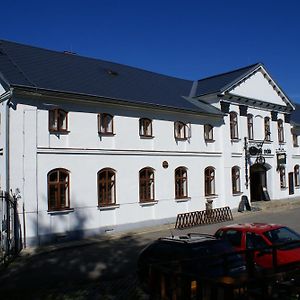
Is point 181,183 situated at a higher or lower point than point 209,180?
lower

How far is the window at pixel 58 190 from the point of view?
1800 centimetres

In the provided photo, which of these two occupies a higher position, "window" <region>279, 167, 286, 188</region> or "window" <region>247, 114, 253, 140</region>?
"window" <region>247, 114, 253, 140</region>

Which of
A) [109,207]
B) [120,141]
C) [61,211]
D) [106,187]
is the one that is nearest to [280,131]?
[120,141]

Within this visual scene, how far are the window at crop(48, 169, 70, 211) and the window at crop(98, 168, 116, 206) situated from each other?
1.82 m

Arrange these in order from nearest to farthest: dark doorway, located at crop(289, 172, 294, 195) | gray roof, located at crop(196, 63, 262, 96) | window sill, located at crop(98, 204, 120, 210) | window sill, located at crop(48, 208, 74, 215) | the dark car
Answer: the dark car, window sill, located at crop(48, 208, 74, 215), window sill, located at crop(98, 204, 120, 210), gray roof, located at crop(196, 63, 262, 96), dark doorway, located at crop(289, 172, 294, 195)

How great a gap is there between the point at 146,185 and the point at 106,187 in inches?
103

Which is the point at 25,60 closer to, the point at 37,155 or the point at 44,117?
the point at 44,117

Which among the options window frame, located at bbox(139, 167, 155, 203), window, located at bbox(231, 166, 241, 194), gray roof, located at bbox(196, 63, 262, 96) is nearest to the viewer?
window frame, located at bbox(139, 167, 155, 203)

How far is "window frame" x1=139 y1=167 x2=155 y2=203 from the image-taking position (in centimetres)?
2170

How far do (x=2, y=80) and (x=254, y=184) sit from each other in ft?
68.6

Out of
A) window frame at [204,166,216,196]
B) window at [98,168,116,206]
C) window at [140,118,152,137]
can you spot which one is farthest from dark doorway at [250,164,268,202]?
window at [98,168,116,206]

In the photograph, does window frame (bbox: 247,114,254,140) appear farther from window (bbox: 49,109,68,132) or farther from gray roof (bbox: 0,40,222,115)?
window (bbox: 49,109,68,132)

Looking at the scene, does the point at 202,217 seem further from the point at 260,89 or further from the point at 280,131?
the point at 280,131

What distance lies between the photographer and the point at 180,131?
24.1 metres
